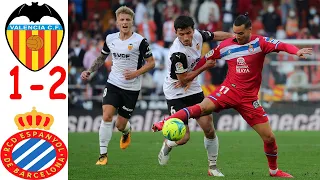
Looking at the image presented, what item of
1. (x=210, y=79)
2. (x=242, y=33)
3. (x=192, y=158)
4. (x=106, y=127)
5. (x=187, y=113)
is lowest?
(x=192, y=158)

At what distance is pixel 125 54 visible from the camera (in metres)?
13.8

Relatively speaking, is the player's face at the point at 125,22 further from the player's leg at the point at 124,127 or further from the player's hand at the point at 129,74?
the player's leg at the point at 124,127

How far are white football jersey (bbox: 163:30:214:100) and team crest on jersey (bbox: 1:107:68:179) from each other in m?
4.66

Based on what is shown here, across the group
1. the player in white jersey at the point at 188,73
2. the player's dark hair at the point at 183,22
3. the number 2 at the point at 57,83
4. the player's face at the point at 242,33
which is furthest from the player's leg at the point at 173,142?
the number 2 at the point at 57,83

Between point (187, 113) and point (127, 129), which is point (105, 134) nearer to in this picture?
point (127, 129)

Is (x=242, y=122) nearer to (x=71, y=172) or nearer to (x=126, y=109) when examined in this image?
(x=126, y=109)

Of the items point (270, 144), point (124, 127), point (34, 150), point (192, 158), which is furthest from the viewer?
point (192, 158)

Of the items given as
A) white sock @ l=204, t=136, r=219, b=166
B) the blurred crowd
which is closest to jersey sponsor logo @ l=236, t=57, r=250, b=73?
white sock @ l=204, t=136, r=219, b=166

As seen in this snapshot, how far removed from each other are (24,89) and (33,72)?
0.55ft

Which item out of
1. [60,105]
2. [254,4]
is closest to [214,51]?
[60,105]

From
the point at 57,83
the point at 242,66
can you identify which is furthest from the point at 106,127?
the point at 57,83

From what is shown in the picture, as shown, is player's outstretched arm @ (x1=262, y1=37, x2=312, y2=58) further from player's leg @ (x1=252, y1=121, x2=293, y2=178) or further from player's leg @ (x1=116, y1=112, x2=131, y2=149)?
player's leg @ (x1=116, y1=112, x2=131, y2=149)

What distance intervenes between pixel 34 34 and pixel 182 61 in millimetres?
4995

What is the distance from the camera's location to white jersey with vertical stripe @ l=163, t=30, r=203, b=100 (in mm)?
11859
